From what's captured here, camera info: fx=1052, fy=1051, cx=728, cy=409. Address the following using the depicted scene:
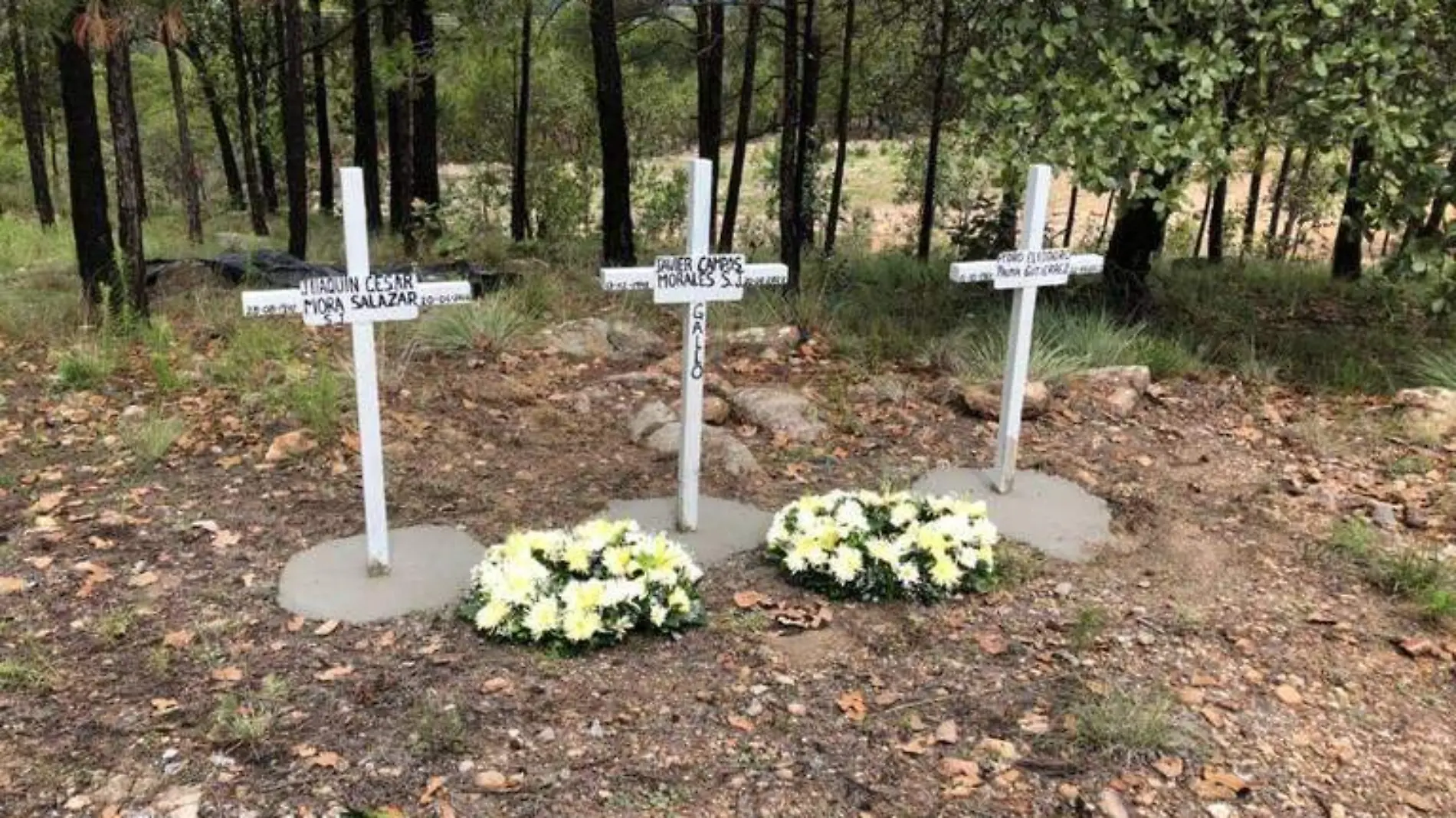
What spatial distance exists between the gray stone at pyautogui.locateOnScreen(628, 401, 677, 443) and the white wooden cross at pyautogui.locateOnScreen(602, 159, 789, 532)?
1239 millimetres

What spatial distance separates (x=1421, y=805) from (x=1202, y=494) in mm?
2307

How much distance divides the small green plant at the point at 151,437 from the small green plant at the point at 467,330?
69.4 inches

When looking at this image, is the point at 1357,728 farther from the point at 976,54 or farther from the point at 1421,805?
the point at 976,54


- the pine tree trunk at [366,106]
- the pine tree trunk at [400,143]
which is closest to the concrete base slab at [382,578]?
the pine tree trunk at [366,106]

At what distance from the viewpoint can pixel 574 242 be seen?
41.6ft

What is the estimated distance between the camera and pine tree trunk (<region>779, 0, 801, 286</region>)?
27.9ft

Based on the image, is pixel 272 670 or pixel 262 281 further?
pixel 262 281

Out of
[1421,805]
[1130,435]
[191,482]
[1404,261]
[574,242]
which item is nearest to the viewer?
[1421,805]

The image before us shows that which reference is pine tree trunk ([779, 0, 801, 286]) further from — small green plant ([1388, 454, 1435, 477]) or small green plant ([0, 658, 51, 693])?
small green plant ([0, 658, 51, 693])

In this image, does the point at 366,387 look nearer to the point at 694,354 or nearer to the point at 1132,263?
the point at 694,354

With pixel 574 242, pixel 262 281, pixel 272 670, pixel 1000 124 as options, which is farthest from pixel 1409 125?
pixel 574 242

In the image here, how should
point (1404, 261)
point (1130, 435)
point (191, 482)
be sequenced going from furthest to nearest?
point (1404, 261) < point (1130, 435) < point (191, 482)

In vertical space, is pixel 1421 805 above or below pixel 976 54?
below

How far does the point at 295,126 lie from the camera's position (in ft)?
36.7
